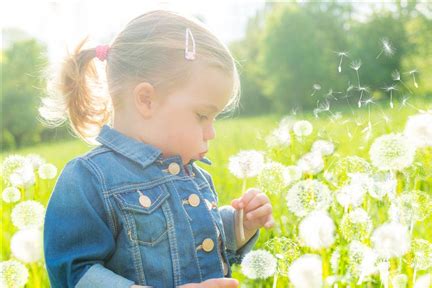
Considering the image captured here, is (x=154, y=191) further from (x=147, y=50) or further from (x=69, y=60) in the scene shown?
(x=69, y=60)

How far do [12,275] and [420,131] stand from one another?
1426mm

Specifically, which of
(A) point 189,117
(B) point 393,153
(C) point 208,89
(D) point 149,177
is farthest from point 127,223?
(B) point 393,153

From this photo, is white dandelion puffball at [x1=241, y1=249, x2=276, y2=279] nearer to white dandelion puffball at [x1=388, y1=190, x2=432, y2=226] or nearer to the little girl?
the little girl

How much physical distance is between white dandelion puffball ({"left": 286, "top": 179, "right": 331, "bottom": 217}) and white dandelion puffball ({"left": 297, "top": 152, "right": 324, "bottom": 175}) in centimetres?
36

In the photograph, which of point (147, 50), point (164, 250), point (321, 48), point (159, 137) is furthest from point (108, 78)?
point (321, 48)

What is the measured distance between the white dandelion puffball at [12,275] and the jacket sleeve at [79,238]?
0.41 meters

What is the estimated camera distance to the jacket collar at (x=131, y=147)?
2000 millimetres

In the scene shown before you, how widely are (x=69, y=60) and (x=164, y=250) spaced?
0.88 m

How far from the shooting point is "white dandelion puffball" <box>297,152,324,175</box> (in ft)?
7.82

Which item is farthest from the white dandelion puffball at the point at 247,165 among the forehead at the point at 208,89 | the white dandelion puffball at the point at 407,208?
the white dandelion puffball at the point at 407,208

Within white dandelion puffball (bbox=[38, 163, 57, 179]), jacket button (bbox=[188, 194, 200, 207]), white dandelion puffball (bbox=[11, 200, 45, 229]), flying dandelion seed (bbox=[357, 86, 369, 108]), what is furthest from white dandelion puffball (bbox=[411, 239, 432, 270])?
white dandelion puffball (bbox=[38, 163, 57, 179])

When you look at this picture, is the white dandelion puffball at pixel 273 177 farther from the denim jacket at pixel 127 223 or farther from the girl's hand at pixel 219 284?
the girl's hand at pixel 219 284

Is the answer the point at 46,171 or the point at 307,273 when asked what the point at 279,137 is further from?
the point at 307,273

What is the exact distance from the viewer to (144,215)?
190 centimetres
